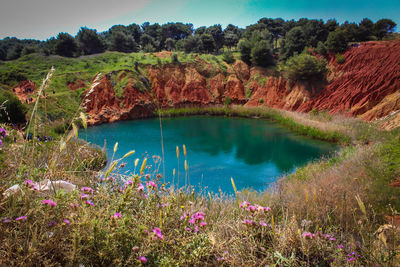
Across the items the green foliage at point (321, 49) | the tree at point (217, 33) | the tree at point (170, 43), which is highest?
the tree at point (217, 33)

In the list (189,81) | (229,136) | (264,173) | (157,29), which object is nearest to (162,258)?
(264,173)

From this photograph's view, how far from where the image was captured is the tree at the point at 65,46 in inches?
1195

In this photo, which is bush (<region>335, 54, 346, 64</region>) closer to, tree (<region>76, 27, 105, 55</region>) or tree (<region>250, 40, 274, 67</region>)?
tree (<region>250, 40, 274, 67</region>)

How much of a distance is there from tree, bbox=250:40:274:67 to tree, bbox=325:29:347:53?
6.47m

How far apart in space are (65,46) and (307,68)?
28447mm

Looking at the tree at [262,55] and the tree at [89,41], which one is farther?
the tree at [89,41]

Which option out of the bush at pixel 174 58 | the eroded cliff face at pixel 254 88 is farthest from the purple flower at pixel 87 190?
the bush at pixel 174 58

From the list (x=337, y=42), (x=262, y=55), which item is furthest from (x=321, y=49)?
(x=262, y=55)

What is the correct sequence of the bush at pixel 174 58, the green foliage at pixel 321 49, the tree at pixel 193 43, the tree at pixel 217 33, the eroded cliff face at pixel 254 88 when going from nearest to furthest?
1. the eroded cliff face at pixel 254 88
2. the green foliage at pixel 321 49
3. the bush at pixel 174 58
4. the tree at pixel 193 43
5. the tree at pixel 217 33

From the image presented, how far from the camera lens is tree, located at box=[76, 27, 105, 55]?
35719mm

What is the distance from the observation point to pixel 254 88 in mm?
28031

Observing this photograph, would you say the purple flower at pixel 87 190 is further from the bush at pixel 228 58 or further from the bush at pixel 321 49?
the bush at pixel 228 58

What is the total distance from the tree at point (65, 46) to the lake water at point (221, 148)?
16.8m

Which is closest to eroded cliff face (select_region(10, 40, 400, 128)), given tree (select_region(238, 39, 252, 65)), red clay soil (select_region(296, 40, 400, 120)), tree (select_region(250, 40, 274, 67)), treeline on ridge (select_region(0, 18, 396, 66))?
red clay soil (select_region(296, 40, 400, 120))
